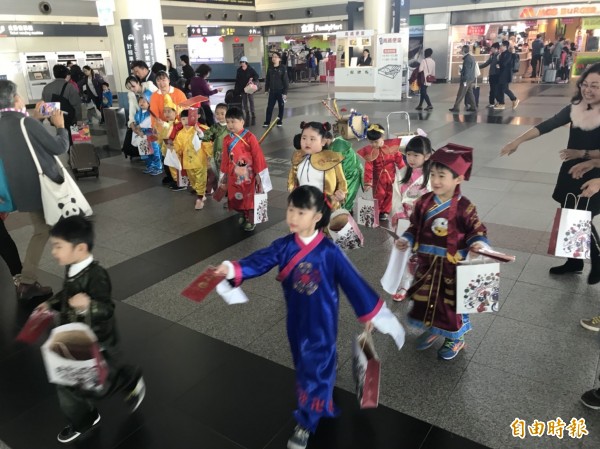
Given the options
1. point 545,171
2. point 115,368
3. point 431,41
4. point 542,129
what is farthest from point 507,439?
point 431,41

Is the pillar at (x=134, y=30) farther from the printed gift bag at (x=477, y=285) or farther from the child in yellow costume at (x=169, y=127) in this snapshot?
the printed gift bag at (x=477, y=285)

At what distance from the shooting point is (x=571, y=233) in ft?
11.4

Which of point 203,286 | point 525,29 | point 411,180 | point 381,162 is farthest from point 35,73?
point 525,29

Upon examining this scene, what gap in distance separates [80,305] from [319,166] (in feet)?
7.80

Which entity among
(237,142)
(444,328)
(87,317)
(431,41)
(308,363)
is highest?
(431,41)

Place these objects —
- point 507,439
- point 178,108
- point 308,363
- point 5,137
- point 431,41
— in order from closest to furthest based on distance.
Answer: point 308,363
point 507,439
point 5,137
point 178,108
point 431,41

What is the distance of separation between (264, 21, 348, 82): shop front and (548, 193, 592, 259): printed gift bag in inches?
804

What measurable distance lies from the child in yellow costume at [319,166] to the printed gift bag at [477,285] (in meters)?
1.58

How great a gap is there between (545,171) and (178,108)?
240 inches

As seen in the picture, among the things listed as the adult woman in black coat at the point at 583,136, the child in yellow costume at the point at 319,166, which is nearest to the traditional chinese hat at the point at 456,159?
the child in yellow costume at the point at 319,166

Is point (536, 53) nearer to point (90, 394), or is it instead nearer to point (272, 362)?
point (272, 362)

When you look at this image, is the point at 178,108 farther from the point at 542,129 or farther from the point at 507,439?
the point at 507,439

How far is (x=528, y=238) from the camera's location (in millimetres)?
5129

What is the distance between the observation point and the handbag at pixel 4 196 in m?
3.92
